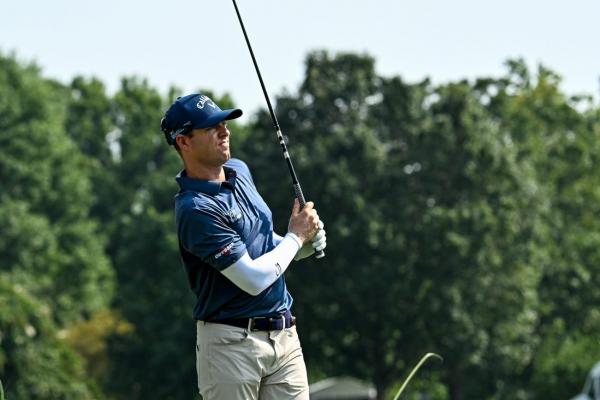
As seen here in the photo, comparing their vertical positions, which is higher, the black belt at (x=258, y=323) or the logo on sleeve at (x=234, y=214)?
the logo on sleeve at (x=234, y=214)

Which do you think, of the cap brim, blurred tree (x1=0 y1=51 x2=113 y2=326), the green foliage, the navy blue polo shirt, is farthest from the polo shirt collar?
blurred tree (x1=0 y1=51 x2=113 y2=326)

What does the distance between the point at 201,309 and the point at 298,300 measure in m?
36.4

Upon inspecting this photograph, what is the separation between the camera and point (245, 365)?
564cm

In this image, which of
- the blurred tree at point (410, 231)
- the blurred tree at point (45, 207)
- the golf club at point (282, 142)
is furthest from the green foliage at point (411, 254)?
the golf club at point (282, 142)

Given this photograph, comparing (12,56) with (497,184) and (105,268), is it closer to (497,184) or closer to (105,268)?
(105,268)

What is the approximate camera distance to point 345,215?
136ft

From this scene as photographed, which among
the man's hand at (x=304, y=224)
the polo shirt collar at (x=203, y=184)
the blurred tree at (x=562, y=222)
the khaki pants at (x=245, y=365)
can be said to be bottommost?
the blurred tree at (x=562, y=222)

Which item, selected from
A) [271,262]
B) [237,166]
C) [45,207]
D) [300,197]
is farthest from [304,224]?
[45,207]

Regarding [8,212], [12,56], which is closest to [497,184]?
[8,212]

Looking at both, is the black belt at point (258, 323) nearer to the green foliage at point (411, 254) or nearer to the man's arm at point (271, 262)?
the man's arm at point (271, 262)

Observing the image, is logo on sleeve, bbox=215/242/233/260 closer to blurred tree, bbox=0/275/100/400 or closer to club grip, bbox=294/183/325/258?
club grip, bbox=294/183/325/258

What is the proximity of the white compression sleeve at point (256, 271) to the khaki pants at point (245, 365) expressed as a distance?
203mm

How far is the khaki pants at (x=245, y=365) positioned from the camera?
221 inches

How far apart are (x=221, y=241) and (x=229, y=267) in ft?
0.35
